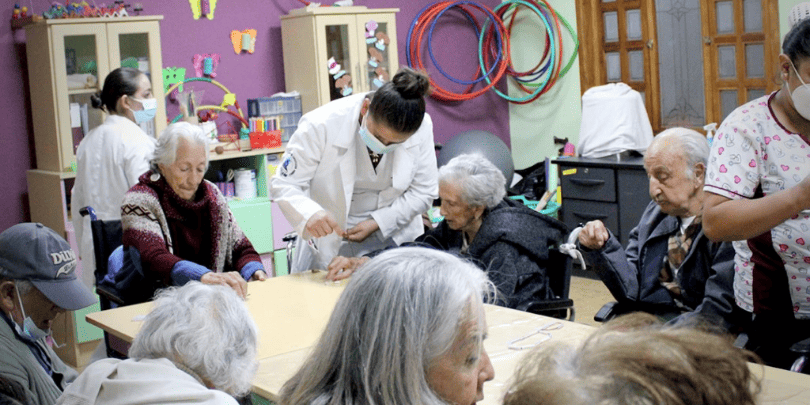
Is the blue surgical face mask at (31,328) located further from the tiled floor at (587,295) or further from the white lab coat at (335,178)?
the tiled floor at (587,295)

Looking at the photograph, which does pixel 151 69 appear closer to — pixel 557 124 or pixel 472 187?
pixel 472 187

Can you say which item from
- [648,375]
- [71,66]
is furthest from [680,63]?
[648,375]

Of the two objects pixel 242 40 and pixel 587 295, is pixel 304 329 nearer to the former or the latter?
pixel 587 295

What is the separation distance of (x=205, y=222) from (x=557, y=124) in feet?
13.2

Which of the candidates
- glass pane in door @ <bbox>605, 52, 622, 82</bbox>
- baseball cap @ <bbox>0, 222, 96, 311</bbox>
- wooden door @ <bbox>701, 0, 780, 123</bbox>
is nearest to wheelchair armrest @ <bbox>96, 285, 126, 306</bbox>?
baseball cap @ <bbox>0, 222, 96, 311</bbox>

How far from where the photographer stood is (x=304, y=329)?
277cm

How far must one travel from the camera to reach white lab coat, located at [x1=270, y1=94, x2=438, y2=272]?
11.3 feet

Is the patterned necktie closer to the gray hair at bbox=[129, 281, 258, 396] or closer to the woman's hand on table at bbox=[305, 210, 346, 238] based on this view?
the woman's hand on table at bbox=[305, 210, 346, 238]

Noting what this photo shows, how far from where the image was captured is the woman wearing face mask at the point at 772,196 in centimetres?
208

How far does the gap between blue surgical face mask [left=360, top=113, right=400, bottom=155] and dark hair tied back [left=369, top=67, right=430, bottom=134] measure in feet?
0.42

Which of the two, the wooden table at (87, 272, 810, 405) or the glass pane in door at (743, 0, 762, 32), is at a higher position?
the glass pane in door at (743, 0, 762, 32)

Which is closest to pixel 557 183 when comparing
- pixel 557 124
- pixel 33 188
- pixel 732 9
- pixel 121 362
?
pixel 557 124

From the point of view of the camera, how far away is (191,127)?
11.2ft

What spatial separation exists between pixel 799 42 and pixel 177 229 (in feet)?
7.44
